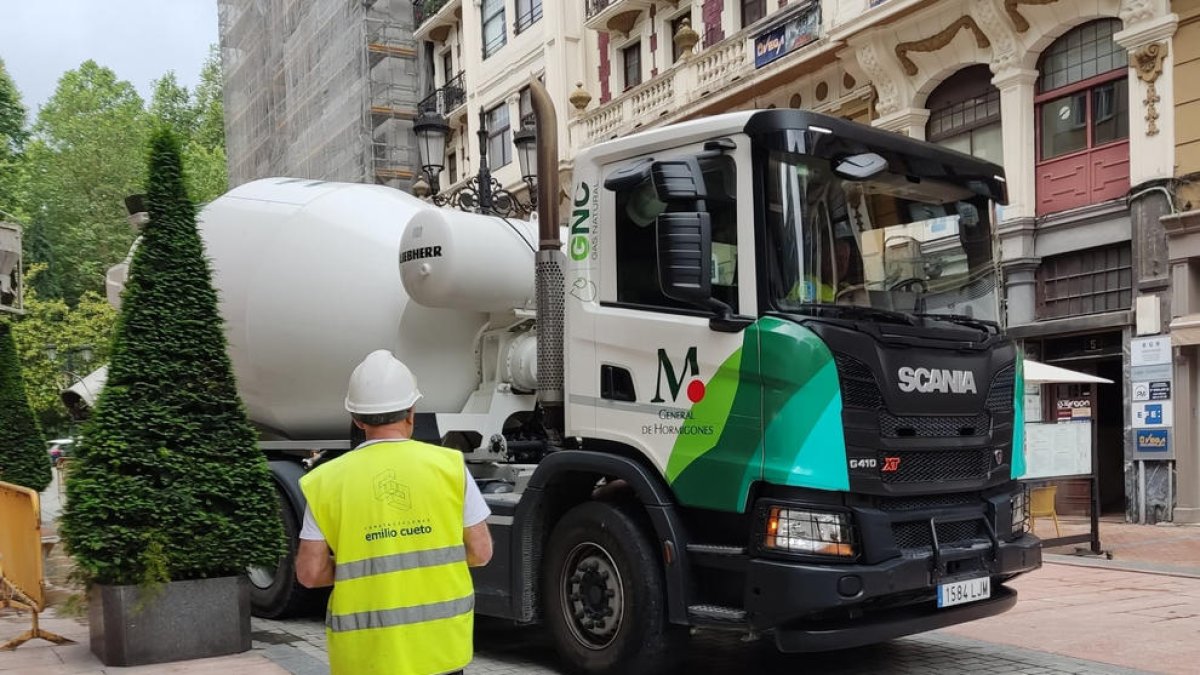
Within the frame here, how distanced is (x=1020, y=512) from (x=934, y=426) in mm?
1017

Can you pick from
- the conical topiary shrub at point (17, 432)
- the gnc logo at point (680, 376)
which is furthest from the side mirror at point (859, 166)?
the conical topiary shrub at point (17, 432)

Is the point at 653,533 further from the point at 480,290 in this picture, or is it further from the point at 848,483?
the point at 480,290

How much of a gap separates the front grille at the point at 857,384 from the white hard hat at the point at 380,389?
236 centimetres

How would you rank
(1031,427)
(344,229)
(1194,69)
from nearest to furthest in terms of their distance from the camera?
(344,229) → (1031,427) → (1194,69)

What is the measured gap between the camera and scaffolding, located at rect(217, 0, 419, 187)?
3325 centimetres

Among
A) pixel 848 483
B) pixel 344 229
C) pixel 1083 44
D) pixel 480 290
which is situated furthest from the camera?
pixel 1083 44

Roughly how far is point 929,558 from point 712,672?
163cm

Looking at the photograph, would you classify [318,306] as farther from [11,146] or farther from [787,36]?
[11,146]

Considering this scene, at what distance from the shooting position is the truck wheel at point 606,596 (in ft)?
18.0

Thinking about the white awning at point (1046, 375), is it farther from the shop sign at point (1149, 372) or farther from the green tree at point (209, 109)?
the green tree at point (209, 109)

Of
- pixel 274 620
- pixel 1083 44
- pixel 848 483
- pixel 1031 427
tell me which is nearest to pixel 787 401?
pixel 848 483

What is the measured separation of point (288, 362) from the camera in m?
8.01

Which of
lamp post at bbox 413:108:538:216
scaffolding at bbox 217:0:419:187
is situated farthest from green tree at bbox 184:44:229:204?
lamp post at bbox 413:108:538:216

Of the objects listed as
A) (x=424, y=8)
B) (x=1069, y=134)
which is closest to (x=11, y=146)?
(x=424, y=8)
